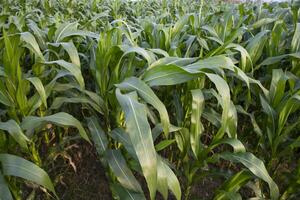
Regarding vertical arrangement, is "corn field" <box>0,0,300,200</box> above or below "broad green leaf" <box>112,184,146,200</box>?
above

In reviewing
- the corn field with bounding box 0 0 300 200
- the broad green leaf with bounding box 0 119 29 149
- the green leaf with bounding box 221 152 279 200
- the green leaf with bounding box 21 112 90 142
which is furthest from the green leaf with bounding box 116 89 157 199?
the green leaf with bounding box 221 152 279 200

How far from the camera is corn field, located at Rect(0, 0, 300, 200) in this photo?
0.98 m

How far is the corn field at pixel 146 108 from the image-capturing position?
3.22 ft

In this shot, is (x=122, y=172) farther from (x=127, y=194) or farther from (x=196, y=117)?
(x=196, y=117)

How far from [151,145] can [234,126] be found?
22.6 inches

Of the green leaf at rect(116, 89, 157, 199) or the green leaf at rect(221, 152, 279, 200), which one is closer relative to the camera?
the green leaf at rect(116, 89, 157, 199)

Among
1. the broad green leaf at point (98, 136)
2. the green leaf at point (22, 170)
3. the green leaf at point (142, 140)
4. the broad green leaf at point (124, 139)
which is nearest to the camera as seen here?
the green leaf at point (142, 140)

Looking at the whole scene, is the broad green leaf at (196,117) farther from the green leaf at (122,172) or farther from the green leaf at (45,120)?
the green leaf at (45,120)

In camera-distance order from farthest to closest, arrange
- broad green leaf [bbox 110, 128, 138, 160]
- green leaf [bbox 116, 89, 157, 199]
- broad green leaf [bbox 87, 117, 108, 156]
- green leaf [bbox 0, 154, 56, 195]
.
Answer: broad green leaf [bbox 87, 117, 108, 156]
broad green leaf [bbox 110, 128, 138, 160]
green leaf [bbox 0, 154, 56, 195]
green leaf [bbox 116, 89, 157, 199]

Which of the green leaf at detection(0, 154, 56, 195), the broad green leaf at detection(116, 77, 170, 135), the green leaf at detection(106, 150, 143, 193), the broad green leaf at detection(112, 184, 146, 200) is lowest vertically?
the broad green leaf at detection(112, 184, 146, 200)

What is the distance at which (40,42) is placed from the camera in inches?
60.3

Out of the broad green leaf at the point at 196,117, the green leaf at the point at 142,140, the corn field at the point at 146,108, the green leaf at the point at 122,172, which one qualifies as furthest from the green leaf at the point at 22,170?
the broad green leaf at the point at 196,117

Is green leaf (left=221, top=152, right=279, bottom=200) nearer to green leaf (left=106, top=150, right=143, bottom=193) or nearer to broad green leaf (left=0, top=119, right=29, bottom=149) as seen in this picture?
green leaf (left=106, top=150, right=143, bottom=193)

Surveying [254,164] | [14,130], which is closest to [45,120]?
[14,130]
